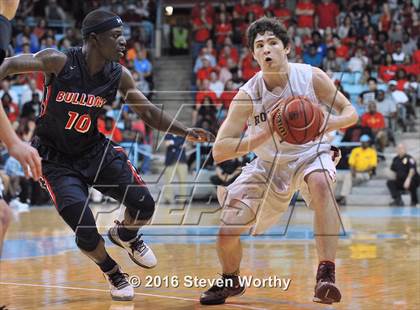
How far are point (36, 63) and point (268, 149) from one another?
1917 mm

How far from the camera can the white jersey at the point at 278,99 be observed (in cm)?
624

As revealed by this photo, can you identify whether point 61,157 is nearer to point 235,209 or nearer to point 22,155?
point 235,209

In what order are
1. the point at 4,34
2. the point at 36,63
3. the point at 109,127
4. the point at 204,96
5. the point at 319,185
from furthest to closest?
the point at 204,96
the point at 109,127
the point at 36,63
the point at 319,185
the point at 4,34

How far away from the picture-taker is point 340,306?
20.1ft

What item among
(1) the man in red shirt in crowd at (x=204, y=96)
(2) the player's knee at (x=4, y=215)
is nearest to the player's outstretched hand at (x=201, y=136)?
(2) the player's knee at (x=4, y=215)

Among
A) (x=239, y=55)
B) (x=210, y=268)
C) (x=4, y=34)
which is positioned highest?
(x=4, y=34)

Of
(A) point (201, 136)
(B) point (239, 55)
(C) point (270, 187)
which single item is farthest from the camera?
(B) point (239, 55)

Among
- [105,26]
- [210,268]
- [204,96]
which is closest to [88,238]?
[105,26]

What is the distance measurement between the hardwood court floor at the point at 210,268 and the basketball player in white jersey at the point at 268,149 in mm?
632

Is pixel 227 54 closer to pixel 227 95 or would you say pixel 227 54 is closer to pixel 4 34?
pixel 227 95

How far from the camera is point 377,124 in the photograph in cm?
1908

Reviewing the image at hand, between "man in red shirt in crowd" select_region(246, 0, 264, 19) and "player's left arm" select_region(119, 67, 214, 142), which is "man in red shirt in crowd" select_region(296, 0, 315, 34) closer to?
"man in red shirt in crowd" select_region(246, 0, 264, 19)

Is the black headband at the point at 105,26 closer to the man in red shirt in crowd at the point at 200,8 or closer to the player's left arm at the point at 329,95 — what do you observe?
the player's left arm at the point at 329,95

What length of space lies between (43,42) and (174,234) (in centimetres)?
1190
